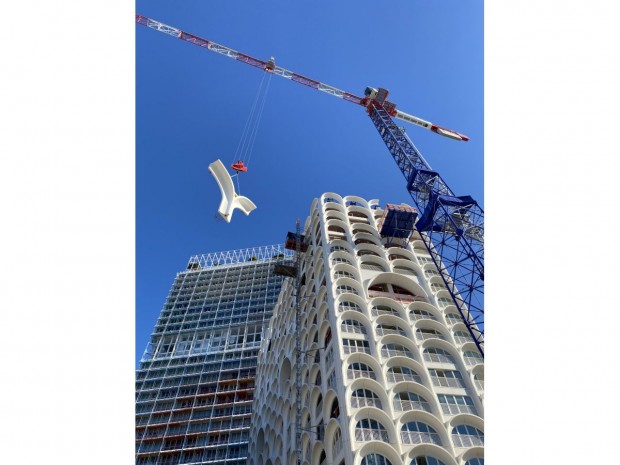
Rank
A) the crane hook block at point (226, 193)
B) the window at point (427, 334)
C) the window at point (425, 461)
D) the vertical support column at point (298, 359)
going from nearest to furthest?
the window at point (425, 461), the crane hook block at point (226, 193), the vertical support column at point (298, 359), the window at point (427, 334)

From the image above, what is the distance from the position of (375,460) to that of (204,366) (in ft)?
246

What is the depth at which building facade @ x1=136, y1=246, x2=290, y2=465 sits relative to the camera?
8006cm

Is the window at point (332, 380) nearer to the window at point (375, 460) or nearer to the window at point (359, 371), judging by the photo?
the window at point (359, 371)

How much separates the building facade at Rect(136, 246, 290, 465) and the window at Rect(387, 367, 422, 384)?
177ft

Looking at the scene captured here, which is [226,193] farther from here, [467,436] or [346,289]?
[467,436]

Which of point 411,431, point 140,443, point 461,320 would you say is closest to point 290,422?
point 411,431

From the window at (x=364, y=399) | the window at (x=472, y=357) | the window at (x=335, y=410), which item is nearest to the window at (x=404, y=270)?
the window at (x=472, y=357)

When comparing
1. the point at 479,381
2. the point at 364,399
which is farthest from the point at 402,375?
the point at 479,381

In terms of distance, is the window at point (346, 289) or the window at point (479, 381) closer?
the window at point (479, 381)

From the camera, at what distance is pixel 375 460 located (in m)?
28.3

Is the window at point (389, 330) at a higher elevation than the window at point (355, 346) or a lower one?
higher

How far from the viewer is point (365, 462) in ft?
91.7

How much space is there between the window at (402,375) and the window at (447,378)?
5.08 feet

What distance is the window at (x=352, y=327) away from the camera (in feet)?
123
